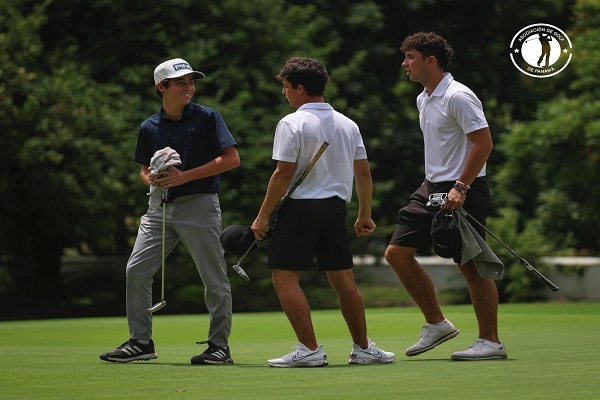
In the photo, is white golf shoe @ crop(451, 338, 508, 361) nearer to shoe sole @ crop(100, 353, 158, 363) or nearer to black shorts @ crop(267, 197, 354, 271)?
black shorts @ crop(267, 197, 354, 271)

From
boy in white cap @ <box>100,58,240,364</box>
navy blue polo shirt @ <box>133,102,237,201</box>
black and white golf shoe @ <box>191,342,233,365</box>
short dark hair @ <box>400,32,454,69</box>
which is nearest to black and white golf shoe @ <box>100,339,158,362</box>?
boy in white cap @ <box>100,58,240,364</box>

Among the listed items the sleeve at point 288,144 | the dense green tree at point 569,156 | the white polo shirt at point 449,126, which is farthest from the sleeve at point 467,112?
the dense green tree at point 569,156

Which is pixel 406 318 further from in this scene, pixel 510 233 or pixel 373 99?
pixel 373 99

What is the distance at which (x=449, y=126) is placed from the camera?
815 cm

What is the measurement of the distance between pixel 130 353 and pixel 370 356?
5.39 ft

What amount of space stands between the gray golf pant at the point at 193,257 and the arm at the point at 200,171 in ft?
0.77

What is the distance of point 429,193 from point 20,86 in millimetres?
14442

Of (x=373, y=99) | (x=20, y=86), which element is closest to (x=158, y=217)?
(x=20, y=86)

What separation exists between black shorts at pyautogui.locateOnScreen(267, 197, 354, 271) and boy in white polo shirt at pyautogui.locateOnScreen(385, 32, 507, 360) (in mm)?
661

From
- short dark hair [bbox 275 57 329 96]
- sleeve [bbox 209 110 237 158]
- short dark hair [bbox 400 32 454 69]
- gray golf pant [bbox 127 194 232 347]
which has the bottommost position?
gray golf pant [bbox 127 194 232 347]

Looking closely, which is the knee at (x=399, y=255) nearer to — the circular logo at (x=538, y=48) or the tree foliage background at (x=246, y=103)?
the circular logo at (x=538, y=48)

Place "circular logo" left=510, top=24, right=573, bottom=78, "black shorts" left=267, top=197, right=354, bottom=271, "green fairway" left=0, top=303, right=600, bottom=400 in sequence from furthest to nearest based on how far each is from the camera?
"circular logo" left=510, top=24, right=573, bottom=78 → "black shorts" left=267, top=197, right=354, bottom=271 → "green fairway" left=0, top=303, right=600, bottom=400

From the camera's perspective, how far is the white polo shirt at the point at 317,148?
7.70m

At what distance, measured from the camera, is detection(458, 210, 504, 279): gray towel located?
794 centimetres
